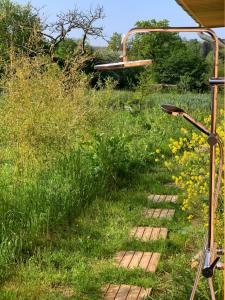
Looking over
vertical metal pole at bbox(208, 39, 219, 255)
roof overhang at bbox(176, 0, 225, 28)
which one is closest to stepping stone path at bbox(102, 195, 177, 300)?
vertical metal pole at bbox(208, 39, 219, 255)

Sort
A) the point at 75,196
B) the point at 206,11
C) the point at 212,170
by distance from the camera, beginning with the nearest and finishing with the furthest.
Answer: the point at 206,11
the point at 212,170
the point at 75,196

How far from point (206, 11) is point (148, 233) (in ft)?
9.45

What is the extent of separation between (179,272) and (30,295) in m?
0.86

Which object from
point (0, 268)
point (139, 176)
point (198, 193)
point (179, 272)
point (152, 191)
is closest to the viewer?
point (179, 272)

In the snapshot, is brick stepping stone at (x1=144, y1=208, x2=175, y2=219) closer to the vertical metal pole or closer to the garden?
the garden

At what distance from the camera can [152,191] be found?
573 centimetres

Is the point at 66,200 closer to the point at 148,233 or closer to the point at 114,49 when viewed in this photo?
the point at 148,233

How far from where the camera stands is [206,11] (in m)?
1.63

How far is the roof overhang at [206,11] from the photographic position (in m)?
1.47

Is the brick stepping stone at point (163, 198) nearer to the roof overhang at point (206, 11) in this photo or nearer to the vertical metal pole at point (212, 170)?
the vertical metal pole at point (212, 170)

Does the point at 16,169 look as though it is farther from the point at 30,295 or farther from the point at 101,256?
the point at 30,295

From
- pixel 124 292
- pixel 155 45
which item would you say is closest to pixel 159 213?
pixel 124 292

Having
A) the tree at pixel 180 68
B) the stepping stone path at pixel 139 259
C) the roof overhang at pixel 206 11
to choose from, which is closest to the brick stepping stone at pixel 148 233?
the stepping stone path at pixel 139 259

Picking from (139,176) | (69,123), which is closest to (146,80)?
(139,176)
